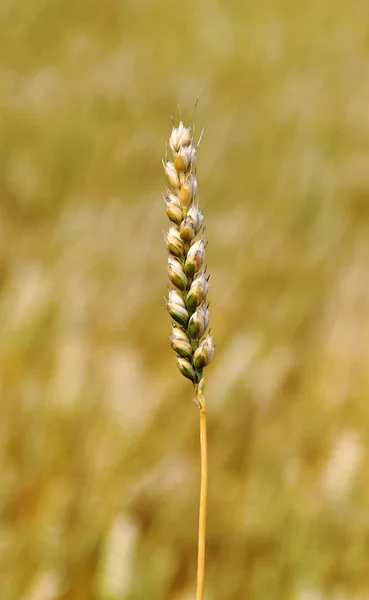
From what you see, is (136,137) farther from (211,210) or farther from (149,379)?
(149,379)

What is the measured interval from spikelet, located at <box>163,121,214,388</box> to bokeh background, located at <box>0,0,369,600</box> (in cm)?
67

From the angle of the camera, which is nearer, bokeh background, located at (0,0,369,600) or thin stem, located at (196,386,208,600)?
thin stem, located at (196,386,208,600)

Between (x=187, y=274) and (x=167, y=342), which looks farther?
(x=167, y=342)

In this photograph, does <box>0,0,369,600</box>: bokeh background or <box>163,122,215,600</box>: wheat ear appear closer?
<box>163,122,215,600</box>: wheat ear

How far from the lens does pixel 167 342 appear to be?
2127 millimetres

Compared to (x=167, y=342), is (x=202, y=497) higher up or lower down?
lower down

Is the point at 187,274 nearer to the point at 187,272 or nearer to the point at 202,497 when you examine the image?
the point at 187,272

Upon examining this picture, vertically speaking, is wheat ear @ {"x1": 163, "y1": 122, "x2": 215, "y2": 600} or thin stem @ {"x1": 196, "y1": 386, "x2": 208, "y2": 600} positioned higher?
wheat ear @ {"x1": 163, "y1": 122, "x2": 215, "y2": 600}

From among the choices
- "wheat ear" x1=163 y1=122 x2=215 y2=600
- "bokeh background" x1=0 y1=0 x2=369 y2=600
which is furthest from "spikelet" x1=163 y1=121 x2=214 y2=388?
"bokeh background" x1=0 y1=0 x2=369 y2=600

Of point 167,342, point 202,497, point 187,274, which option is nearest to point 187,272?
point 187,274

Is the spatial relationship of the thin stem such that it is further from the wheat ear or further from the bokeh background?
the bokeh background

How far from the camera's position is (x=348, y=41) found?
17.6ft

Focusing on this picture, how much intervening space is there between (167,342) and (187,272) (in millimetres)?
1413

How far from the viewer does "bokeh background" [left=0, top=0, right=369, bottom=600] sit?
1.39 meters
